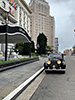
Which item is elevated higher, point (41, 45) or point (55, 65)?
point (41, 45)

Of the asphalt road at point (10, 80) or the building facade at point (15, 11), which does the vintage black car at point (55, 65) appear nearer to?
the asphalt road at point (10, 80)

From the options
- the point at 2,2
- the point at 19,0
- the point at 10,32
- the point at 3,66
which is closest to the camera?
the point at 3,66

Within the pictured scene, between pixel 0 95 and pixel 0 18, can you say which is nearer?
pixel 0 95

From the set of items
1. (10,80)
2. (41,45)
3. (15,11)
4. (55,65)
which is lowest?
(10,80)

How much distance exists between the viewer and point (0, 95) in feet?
32.7

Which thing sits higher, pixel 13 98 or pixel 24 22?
pixel 24 22

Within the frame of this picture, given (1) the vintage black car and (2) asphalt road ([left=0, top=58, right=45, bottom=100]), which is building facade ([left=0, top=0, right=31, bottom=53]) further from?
(2) asphalt road ([left=0, top=58, right=45, bottom=100])

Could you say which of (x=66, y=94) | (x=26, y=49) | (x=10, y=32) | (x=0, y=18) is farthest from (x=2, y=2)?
(x=66, y=94)

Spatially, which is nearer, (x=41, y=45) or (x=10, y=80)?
(x=10, y=80)

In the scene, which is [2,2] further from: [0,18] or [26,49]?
[26,49]

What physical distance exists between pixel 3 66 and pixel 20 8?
399 ft

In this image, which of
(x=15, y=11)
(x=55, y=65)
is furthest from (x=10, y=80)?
(x=15, y=11)

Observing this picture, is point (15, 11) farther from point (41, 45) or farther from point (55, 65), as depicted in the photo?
point (55, 65)

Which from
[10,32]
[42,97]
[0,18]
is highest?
[0,18]
